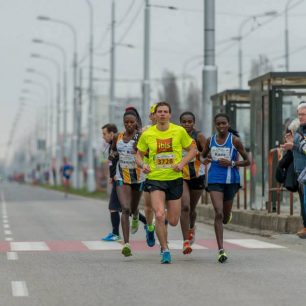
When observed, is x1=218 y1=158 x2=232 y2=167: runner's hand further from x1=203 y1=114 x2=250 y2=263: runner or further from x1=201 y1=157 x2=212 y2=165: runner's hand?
x1=201 y1=157 x2=212 y2=165: runner's hand

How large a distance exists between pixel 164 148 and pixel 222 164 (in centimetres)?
90

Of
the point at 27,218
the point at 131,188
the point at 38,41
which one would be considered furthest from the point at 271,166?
the point at 38,41

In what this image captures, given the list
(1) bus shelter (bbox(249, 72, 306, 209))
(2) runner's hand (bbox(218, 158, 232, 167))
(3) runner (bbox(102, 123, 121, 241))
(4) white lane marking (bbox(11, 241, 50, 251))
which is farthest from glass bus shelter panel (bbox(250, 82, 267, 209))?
(2) runner's hand (bbox(218, 158, 232, 167))

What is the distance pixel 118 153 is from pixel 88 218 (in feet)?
40.7

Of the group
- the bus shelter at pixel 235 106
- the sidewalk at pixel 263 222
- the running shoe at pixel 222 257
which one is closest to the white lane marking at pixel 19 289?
the running shoe at pixel 222 257

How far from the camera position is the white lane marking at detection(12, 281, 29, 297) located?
1125cm

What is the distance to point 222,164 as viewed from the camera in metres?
14.9

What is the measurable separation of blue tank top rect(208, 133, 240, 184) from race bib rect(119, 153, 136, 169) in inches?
59.2

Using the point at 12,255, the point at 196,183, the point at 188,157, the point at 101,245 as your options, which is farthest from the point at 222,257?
the point at 101,245

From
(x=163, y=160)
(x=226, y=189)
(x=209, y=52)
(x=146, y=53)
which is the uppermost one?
(x=146, y=53)

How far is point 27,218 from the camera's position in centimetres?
2864

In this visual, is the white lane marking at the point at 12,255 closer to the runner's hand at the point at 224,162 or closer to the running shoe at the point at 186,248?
the running shoe at the point at 186,248

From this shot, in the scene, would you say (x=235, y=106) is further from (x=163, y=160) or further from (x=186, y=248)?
(x=163, y=160)

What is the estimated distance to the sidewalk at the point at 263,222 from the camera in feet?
66.0
